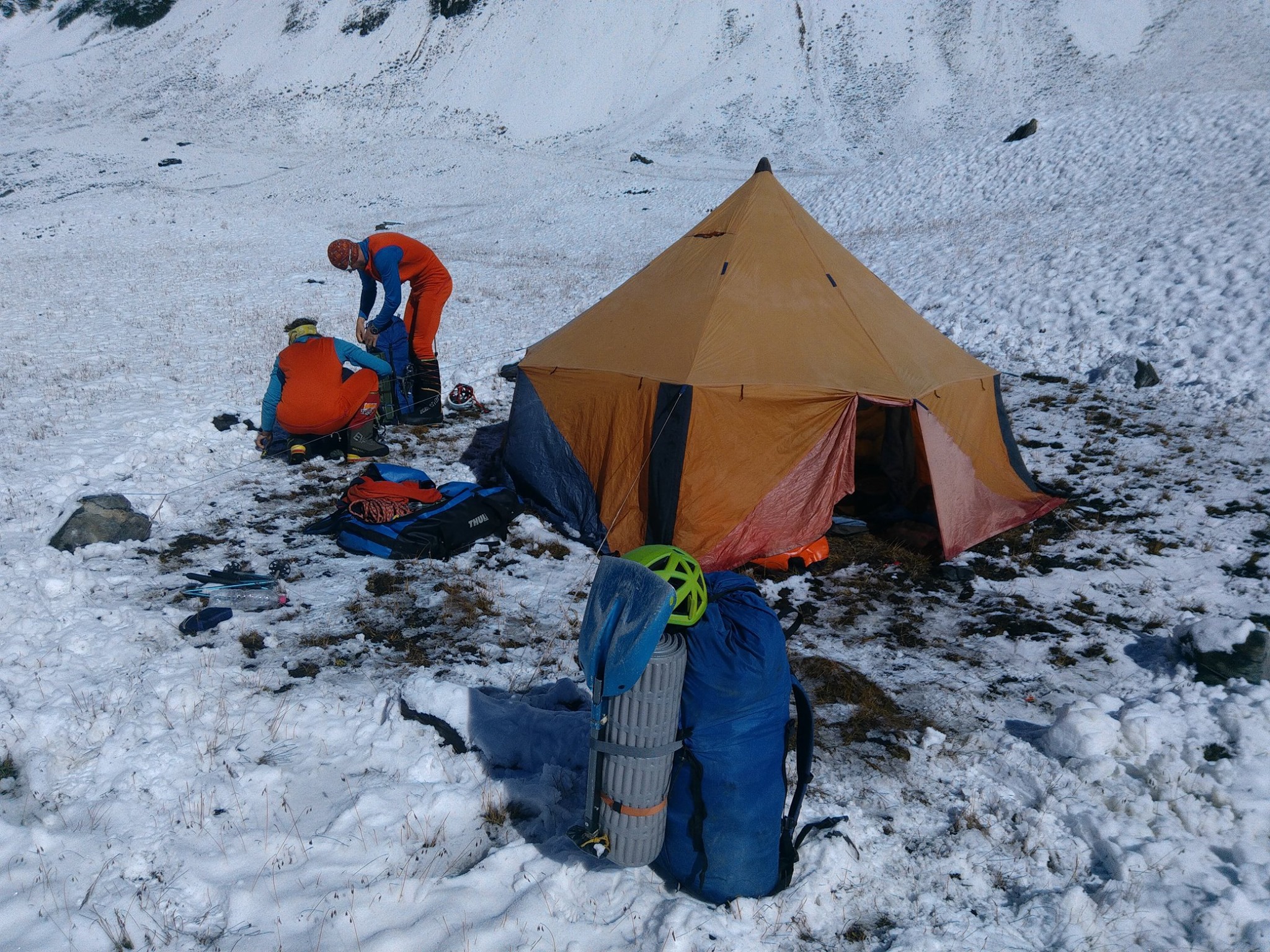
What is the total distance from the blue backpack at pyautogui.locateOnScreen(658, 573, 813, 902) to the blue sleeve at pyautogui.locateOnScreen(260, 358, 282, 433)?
622 cm

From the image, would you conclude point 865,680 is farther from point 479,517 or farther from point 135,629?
point 135,629

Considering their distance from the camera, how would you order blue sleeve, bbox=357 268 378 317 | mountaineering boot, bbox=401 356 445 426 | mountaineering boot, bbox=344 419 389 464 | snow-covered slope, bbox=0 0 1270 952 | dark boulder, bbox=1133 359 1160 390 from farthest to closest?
dark boulder, bbox=1133 359 1160 390, mountaineering boot, bbox=401 356 445 426, blue sleeve, bbox=357 268 378 317, mountaineering boot, bbox=344 419 389 464, snow-covered slope, bbox=0 0 1270 952

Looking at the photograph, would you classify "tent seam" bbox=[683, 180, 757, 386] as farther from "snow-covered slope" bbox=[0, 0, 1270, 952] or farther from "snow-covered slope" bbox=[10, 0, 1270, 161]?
"snow-covered slope" bbox=[10, 0, 1270, 161]

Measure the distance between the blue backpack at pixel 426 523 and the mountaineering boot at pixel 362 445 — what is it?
1.24 m

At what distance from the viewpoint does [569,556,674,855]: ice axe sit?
113 inches

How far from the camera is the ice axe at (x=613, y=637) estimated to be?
2875 millimetres

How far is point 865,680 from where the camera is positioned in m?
4.87

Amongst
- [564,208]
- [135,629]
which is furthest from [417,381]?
[564,208]

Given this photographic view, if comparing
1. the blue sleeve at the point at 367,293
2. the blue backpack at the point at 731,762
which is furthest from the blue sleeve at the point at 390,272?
the blue backpack at the point at 731,762

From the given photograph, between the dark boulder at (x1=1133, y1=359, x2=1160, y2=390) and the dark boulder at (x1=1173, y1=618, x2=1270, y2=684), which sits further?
the dark boulder at (x1=1133, y1=359, x2=1160, y2=390)

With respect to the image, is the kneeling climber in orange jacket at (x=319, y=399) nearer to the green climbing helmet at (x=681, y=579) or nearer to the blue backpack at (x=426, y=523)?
the blue backpack at (x=426, y=523)

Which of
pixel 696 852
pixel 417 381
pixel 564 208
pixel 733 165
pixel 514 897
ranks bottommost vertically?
pixel 514 897

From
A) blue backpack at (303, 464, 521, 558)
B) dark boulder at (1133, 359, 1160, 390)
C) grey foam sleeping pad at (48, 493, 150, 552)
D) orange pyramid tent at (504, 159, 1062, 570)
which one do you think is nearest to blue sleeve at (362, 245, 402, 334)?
orange pyramid tent at (504, 159, 1062, 570)

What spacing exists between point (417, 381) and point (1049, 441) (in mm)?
7070
